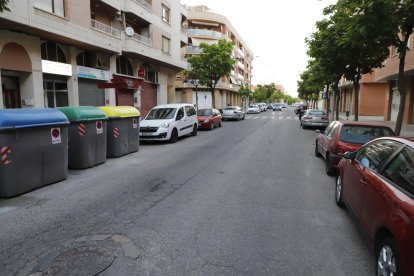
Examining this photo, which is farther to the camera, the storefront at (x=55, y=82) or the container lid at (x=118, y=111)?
the storefront at (x=55, y=82)

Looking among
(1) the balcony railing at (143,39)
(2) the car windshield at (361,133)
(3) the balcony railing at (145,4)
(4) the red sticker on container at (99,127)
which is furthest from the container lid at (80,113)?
(3) the balcony railing at (145,4)

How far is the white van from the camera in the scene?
13844 mm

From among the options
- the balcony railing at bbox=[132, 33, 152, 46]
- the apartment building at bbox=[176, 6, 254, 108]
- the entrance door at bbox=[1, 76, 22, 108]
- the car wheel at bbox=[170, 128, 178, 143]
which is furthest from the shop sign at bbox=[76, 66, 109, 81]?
the apartment building at bbox=[176, 6, 254, 108]

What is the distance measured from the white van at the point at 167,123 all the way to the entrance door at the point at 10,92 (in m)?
5.86

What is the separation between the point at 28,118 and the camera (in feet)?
21.3

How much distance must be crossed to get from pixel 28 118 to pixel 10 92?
951 cm

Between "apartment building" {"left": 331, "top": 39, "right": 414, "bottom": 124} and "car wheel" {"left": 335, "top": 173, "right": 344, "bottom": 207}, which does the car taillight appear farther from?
"apartment building" {"left": 331, "top": 39, "right": 414, "bottom": 124}

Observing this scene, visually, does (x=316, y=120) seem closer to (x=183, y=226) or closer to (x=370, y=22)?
(x=370, y=22)

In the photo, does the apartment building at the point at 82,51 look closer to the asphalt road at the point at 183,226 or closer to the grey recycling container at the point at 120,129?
the grey recycling container at the point at 120,129

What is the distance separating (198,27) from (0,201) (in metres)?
49.7

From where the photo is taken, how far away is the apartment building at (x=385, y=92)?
20906mm

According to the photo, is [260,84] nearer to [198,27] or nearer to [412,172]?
[198,27]

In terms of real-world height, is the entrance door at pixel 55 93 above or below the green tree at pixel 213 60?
below

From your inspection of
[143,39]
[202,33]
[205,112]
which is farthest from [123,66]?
[202,33]
